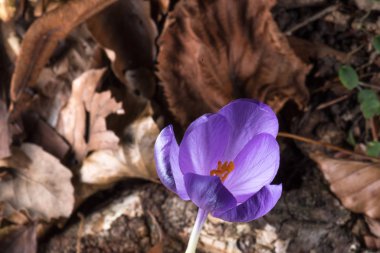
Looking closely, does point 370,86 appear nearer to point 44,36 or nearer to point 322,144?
point 322,144

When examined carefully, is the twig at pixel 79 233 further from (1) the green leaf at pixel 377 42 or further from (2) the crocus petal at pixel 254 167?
(1) the green leaf at pixel 377 42

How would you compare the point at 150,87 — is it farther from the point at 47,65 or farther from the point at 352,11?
the point at 352,11

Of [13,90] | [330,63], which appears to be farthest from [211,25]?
[13,90]

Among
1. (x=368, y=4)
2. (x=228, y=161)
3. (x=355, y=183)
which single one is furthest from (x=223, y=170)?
(x=368, y=4)

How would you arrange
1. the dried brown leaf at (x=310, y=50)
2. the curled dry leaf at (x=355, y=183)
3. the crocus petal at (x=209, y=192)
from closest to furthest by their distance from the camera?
the crocus petal at (x=209, y=192), the curled dry leaf at (x=355, y=183), the dried brown leaf at (x=310, y=50)

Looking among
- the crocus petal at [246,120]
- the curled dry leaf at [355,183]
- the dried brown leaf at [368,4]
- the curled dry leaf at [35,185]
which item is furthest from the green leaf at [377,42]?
→ the curled dry leaf at [35,185]
